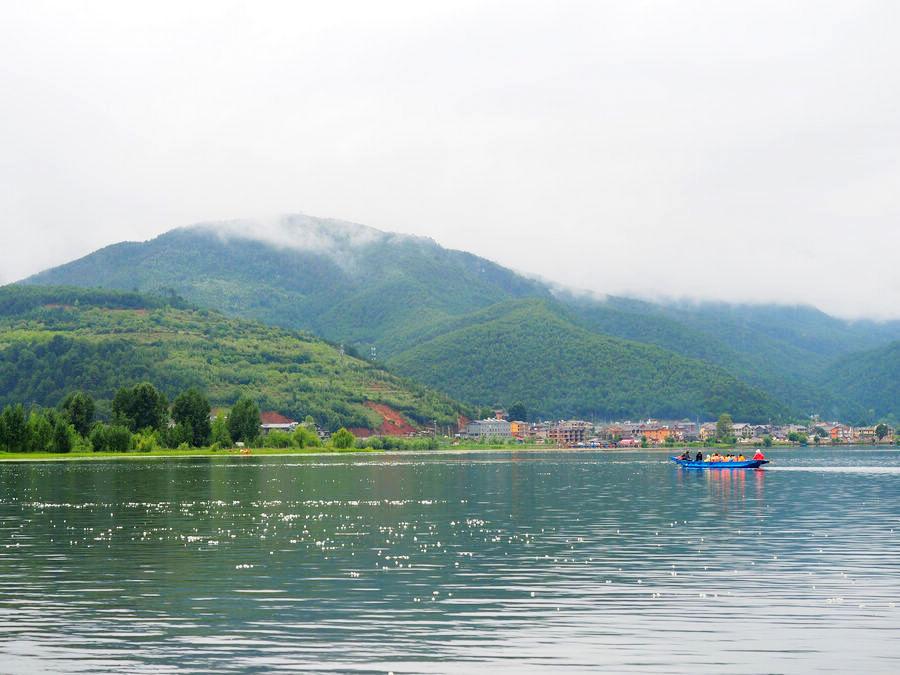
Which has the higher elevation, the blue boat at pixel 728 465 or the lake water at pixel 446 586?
the lake water at pixel 446 586

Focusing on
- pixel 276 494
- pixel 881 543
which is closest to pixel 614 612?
pixel 881 543

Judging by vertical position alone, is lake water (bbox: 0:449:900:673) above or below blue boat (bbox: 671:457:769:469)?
above

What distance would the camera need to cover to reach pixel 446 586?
47.6 meters

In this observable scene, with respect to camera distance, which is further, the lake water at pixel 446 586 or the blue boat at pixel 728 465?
the blue boat at pixel 728 465

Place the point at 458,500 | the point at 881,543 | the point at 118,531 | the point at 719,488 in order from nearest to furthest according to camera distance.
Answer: the point at 881,543 < the point at 118,531 < the point at 458,500 < the point at 719,488

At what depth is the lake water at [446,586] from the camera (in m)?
34.4

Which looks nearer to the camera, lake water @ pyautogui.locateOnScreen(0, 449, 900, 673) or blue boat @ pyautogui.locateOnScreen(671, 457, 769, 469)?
lake water @ pyautogui.locateOnScreen(0, 449, 900, 673)

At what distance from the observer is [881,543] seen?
210 feet

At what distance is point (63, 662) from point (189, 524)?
42.5 metres

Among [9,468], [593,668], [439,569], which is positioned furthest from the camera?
[9,468]

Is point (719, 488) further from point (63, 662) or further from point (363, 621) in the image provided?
point (63, 662)

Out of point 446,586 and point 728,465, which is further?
point 728,465

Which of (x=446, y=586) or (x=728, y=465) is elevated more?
(x=446, y=586)

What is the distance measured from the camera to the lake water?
3441 cm
